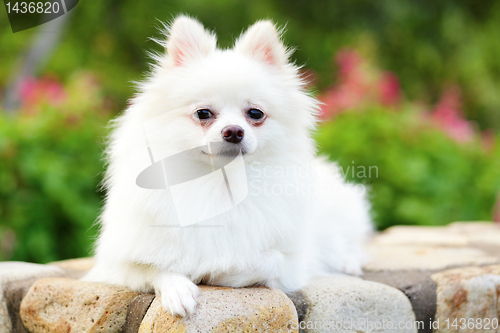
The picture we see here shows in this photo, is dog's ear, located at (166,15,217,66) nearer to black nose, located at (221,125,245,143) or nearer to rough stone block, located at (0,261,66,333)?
black nose, located at (221,125,245,143)

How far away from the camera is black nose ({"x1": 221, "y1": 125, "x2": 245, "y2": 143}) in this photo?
87.6 inches

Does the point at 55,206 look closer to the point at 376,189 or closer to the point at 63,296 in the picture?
the point at 63,296

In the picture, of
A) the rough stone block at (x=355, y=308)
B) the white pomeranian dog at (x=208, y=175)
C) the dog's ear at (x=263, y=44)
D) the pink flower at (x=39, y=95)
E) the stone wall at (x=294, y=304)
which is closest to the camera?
the stone wall at (x=294, y=304)

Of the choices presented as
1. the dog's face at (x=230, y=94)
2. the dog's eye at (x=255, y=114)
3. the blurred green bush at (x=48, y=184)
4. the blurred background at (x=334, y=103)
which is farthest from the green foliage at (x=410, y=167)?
the dog's eye at (x=255, y=114)

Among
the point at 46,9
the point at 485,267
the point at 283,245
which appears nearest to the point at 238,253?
the point at 283,245

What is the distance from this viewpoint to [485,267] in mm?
3123

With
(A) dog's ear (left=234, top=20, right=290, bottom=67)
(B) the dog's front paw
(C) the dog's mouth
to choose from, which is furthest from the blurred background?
(B) the dog's front paw

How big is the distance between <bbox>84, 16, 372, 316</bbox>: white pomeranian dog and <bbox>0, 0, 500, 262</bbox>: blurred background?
1482 mm

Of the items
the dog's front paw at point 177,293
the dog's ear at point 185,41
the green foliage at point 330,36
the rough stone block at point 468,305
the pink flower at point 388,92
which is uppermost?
the green foliage at point 330,36

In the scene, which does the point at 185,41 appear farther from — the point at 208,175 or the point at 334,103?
the point at 334,103

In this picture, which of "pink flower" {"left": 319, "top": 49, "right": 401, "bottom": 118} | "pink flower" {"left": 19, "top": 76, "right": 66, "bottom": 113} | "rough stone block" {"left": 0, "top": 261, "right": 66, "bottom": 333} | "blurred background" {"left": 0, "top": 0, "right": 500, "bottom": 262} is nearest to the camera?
"rough stone block" {"left": 0, "top": 261, "right": 66, "bottom": 333}

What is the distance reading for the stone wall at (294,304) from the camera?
2.19 metres

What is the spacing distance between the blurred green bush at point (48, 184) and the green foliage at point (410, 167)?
Result: 8.87 ft

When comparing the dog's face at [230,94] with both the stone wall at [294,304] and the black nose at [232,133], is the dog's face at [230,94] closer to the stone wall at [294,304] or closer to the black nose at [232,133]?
the black nose at [232,133]
